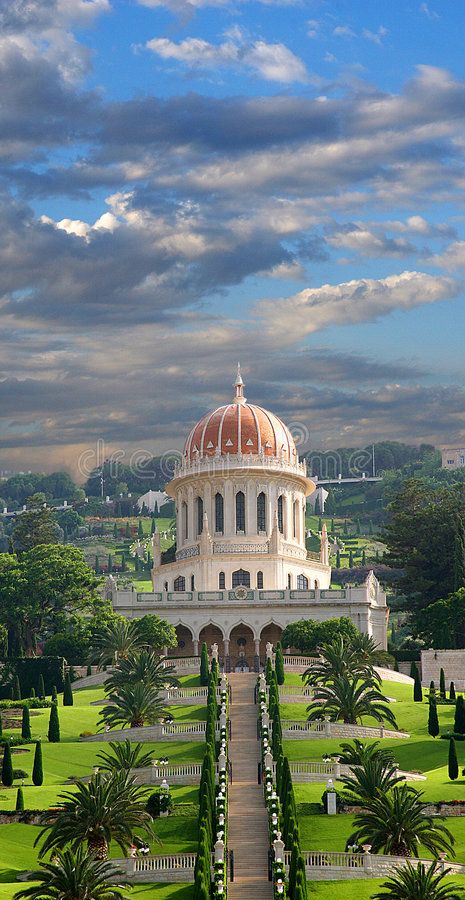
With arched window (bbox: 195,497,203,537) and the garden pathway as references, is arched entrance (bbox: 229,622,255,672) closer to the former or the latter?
arched window (bbox: 195,497,203,537)

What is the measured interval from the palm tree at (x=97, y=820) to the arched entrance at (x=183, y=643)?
185 ft

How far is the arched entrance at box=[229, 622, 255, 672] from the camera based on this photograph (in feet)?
399

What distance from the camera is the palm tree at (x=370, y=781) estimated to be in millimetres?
68688

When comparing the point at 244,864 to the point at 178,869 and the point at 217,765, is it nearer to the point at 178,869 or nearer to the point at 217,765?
the point at 178,869

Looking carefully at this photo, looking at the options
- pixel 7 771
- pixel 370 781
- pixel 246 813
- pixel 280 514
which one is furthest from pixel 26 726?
pixel 280 514

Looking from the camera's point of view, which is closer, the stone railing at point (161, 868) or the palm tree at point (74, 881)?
the palm tree at point (74, 881)

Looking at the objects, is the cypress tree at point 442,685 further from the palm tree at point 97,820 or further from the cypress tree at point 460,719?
the palm tree at point 97,820

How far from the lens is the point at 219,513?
13412 centimetres

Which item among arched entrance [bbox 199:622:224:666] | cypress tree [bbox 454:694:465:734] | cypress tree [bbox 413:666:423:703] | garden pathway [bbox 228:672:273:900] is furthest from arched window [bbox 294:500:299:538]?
cypress tree [bbox 454:694:465:734]

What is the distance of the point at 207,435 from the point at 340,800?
221 feet

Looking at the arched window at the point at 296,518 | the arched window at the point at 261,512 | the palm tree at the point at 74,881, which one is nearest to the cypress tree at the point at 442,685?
the arched window at the point at 261,512

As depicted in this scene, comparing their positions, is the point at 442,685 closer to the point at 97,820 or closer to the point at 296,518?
the point at 296,518

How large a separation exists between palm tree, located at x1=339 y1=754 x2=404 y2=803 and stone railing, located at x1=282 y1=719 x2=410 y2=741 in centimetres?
1426

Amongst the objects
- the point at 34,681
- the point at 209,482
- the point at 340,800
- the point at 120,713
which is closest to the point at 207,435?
the point at 209,482
